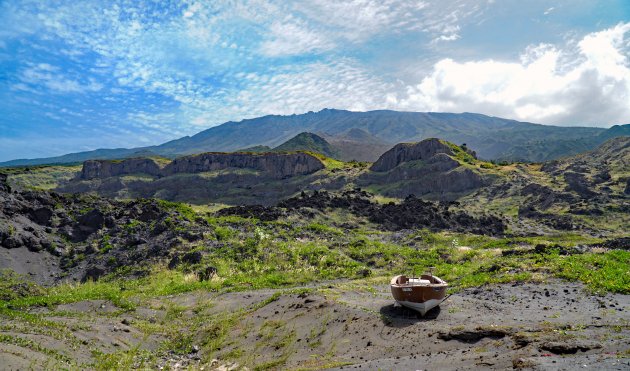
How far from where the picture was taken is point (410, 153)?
400 feet

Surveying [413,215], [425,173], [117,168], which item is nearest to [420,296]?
[413,215]

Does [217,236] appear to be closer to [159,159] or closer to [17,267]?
[17,267]

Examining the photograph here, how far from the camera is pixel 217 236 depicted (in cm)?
3694

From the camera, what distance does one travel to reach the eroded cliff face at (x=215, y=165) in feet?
442

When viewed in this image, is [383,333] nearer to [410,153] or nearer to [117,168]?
[410,153]

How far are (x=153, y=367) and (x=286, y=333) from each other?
5000mm

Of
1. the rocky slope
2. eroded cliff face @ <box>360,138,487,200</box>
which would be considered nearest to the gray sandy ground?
the rocky slope

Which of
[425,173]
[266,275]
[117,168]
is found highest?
[117,168]

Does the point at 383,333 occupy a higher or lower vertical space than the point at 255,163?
lower

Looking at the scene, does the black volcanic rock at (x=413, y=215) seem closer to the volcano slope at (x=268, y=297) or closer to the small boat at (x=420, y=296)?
the volcano slope at (x=268, y=297)

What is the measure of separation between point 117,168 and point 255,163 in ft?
200

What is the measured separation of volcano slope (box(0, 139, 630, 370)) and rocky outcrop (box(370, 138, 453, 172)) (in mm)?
74191

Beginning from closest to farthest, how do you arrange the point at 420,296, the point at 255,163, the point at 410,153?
the point at 420,296
the point at 410,153
the point at 255,163

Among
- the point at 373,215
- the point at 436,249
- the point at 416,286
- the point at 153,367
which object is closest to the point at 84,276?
the point at 153,367
